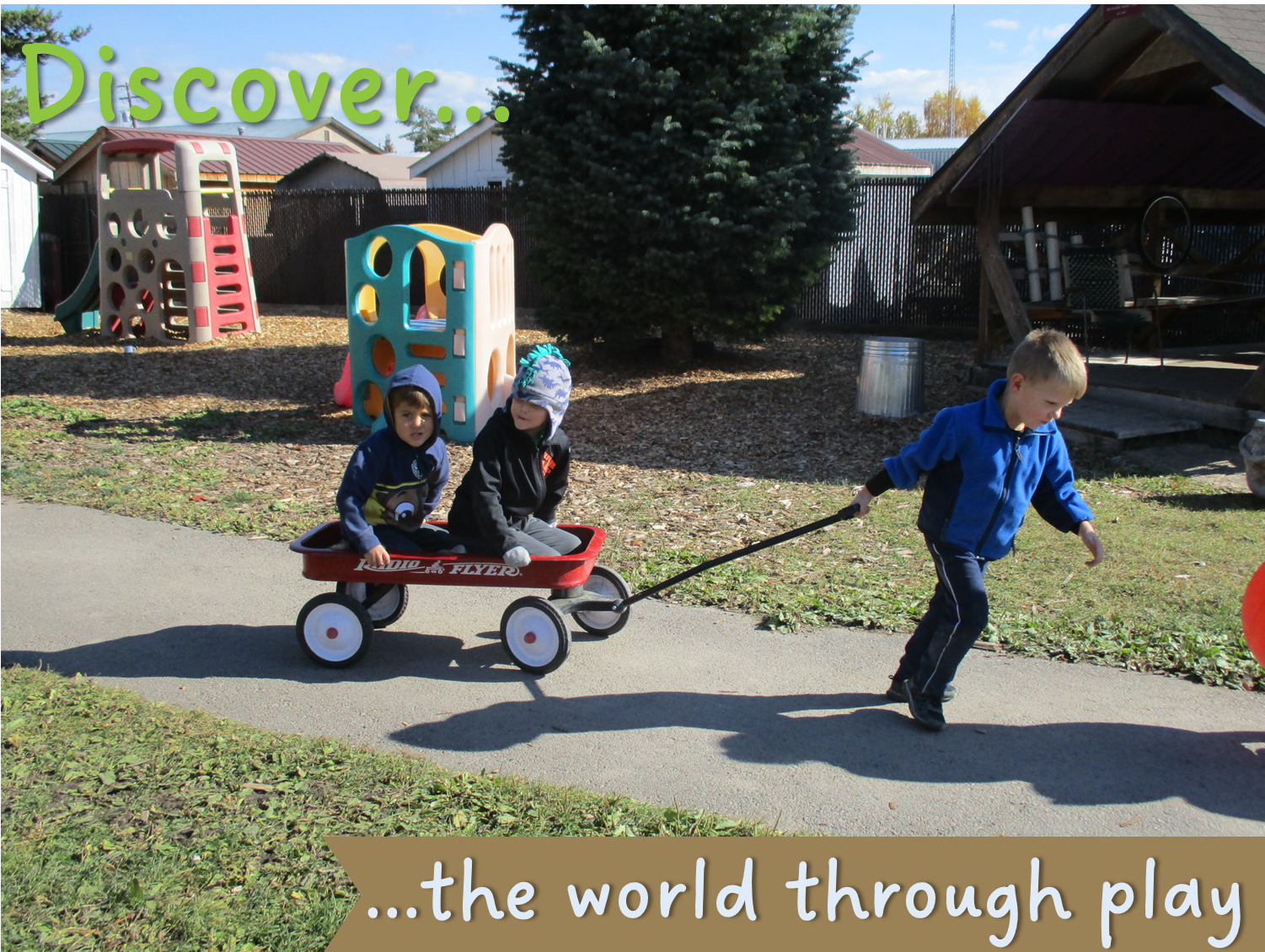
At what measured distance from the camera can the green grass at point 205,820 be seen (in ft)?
9.05

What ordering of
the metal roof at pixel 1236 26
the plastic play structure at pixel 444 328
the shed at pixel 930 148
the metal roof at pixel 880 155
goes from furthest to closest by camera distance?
1. the shed at pixel 930 148
2. the metal roof at pixel 880 155
3. the plastic play structure at pixel 444 328
4. the metal roof at pixel 1236 26

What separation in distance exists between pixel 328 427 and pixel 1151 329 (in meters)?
10.6

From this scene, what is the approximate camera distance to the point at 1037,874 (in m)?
3.09

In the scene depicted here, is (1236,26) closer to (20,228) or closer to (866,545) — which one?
(866,545)

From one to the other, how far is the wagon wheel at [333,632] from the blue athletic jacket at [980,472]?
7.68ft

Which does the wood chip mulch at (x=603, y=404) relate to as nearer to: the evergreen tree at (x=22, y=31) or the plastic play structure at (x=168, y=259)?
the plastic play structure at (x=168, y=259)

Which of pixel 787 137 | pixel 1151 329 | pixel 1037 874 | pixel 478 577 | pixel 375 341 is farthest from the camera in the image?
pixel 1151 329

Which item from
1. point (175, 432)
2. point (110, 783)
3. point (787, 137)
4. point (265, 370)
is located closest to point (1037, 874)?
point (110, 783)

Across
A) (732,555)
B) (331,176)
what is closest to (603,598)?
(732,555)

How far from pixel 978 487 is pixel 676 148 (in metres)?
7.64

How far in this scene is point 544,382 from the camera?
4.33 metres

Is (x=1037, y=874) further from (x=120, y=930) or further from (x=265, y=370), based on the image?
(x=265, y=370)

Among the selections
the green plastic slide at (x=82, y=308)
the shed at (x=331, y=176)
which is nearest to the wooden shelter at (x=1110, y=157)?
the green plastic slide at (x=82, y=308)

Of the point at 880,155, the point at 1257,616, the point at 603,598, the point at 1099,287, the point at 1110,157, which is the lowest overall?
the point at 603,598
